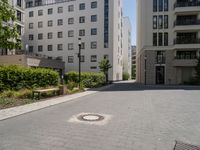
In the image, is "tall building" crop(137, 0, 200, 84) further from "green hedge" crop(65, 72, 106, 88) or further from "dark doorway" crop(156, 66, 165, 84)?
"green hedge" crop(65, 72, 106, 88)

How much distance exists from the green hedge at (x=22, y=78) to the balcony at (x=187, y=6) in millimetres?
27422

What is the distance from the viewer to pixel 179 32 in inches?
1571

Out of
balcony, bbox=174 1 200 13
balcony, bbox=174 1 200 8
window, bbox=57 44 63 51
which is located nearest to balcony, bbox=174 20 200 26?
balcony, bbox=174 1 200 13

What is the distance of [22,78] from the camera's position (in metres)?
17.7

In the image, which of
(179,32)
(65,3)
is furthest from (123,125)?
(65,3)

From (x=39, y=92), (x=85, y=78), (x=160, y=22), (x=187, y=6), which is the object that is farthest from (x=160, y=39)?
(x=39, y=92)

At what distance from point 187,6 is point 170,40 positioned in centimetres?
626

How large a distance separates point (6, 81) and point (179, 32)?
107 ft

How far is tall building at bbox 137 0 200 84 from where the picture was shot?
38.0m

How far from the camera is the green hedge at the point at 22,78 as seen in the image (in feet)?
53.8

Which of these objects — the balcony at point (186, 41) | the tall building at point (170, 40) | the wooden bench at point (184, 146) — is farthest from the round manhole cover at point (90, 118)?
the balcony at point (186, 41)

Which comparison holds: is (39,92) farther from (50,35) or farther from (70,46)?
(50,35)

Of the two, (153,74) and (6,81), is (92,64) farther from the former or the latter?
(6,81)

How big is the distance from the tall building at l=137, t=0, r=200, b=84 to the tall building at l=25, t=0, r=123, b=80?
11.9 m
